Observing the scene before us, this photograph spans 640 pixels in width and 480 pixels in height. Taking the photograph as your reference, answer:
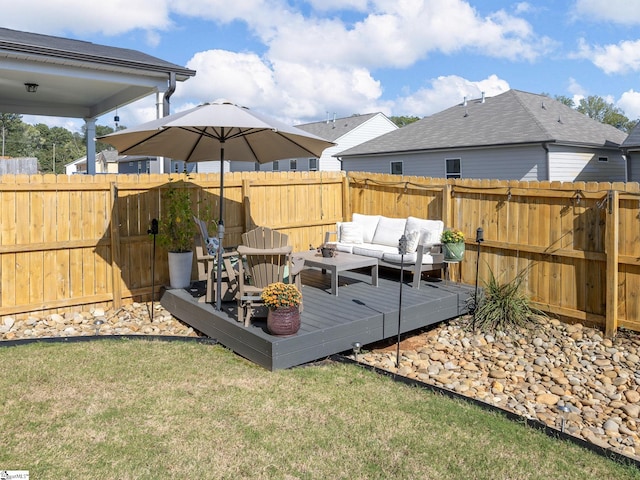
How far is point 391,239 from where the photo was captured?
773 cm

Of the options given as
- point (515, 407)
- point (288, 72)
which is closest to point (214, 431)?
point (515, 407)

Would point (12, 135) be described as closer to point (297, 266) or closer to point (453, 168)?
point (453, 168)

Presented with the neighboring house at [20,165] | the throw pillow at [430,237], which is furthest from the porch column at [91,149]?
the throw pillow at [430,237]

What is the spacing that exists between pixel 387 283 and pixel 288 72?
102ft

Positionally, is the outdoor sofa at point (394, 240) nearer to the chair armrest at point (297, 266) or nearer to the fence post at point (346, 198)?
the fence post at point (346, 198)

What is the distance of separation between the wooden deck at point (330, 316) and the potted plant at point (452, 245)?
1.41ft

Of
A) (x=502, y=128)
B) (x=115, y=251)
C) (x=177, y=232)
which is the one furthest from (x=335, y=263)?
(x=502, y=128)

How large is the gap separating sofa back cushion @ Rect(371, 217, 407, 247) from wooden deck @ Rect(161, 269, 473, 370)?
2.08 ft

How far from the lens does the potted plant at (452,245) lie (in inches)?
273

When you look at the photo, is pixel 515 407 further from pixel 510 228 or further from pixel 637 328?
pixel 510 228

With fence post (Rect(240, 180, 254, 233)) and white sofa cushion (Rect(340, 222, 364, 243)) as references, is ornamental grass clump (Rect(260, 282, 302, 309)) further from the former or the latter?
white sofa cushion (Rect(340, 222, 364, 243))

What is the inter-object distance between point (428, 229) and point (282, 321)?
3378 millimetres

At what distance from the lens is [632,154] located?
1361 centimetres

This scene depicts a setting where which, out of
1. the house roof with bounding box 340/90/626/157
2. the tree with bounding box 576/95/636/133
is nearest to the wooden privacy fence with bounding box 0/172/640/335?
the house roof with bounding box 340/90/626/157
